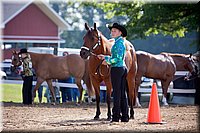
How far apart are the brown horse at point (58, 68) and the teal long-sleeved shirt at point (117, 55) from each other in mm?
6321

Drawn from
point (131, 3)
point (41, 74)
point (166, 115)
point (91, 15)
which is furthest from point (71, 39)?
point (166, 115)

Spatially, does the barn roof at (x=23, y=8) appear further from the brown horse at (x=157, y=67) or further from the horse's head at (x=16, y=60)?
the brown horse at (x=157, y=67)

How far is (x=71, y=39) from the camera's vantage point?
74.6 meters

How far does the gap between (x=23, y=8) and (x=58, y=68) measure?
28971 mm

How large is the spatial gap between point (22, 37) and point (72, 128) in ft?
116

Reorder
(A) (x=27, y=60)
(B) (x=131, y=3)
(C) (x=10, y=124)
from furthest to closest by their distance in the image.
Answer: (B) (x=131, y=3)
(A) (x=27, y=60)
(C) (x=10, y=124)

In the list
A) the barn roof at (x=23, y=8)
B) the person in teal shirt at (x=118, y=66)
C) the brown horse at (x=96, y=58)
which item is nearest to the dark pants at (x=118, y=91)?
the person in teal shirt at (x=118, y=66)

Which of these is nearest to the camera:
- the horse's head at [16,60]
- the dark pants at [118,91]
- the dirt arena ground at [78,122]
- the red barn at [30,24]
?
the dirt arena ground at [78,122]

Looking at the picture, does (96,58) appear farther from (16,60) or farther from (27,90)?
(16,60)

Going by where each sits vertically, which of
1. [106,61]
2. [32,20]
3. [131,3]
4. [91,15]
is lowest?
[106,61]

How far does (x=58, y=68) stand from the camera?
1673 centimetres

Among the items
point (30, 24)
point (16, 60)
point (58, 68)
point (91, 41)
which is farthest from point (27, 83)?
point (30, 24)

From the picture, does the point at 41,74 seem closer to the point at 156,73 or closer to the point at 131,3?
the point at 156,73

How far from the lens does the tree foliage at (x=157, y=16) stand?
2142 centimetres
